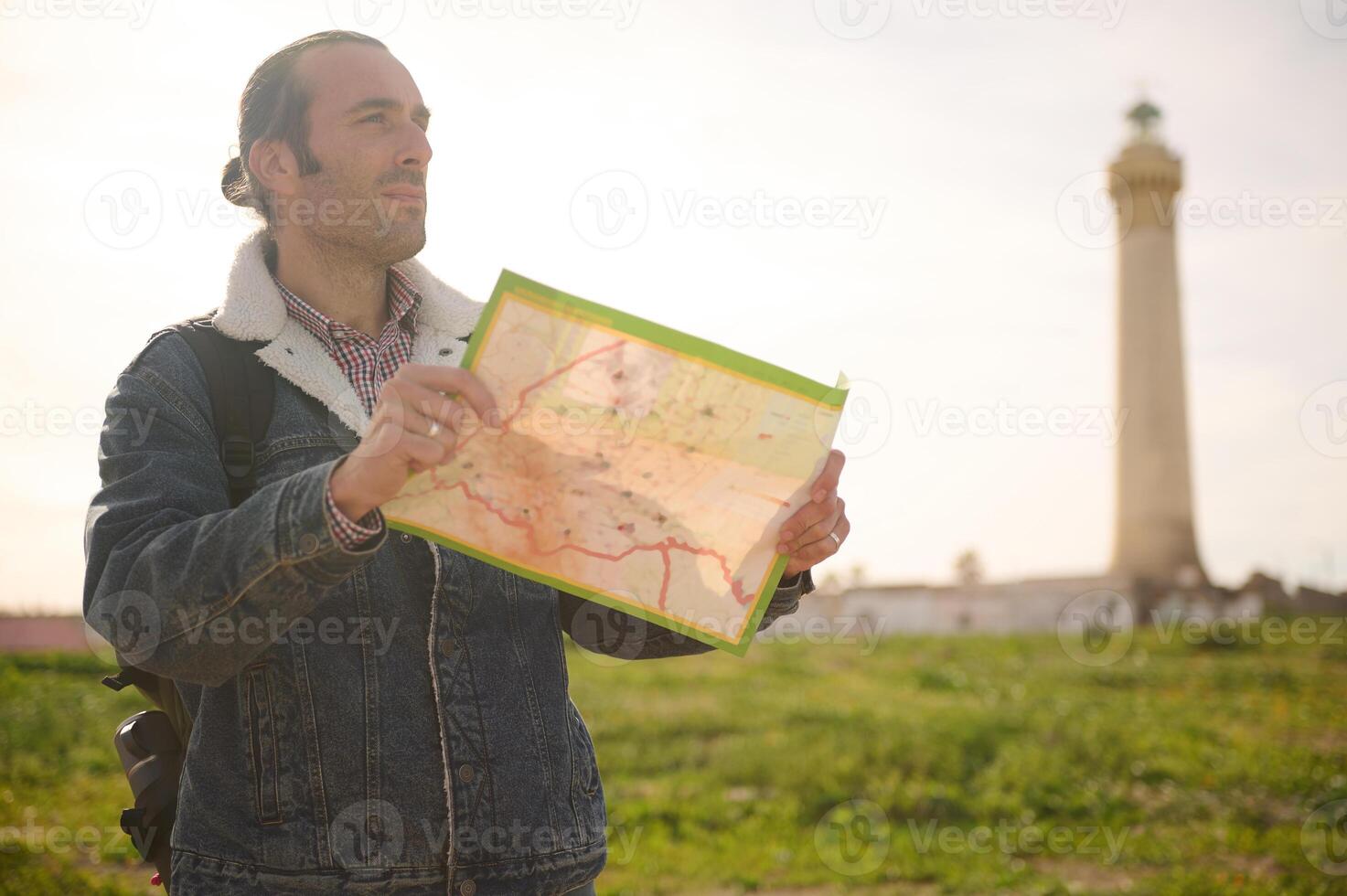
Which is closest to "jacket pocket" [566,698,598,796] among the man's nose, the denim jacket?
the denim jacket

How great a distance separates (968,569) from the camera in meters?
25.9

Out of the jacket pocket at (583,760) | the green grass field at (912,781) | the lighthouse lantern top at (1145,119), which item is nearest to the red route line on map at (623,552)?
the jacket pocket at (583,760)

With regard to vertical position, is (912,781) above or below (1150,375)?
below

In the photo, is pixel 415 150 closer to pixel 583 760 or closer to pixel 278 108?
pixel 278 108

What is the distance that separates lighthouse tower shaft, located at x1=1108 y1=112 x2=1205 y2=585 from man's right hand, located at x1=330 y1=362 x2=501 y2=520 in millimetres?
27366

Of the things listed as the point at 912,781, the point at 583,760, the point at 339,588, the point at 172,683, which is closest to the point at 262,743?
the point at 339,588

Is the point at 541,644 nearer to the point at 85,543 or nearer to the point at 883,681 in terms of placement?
the point at 85,543

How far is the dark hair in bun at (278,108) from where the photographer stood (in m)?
2.63

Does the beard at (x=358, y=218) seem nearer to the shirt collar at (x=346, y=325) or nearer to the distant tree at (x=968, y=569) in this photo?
the shirt collar at (x=346, y=325)

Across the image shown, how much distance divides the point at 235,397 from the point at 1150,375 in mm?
28267

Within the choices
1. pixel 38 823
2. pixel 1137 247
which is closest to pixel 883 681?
pixel 38 823

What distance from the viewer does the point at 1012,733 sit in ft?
34.4

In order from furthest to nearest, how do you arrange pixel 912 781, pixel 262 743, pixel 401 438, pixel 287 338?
pixel 912 781 < pixel 287 338 < pixel 262 743 < pixel 401 438

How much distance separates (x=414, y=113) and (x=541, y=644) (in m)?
1.29
